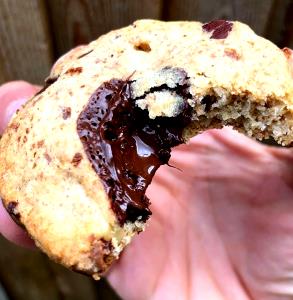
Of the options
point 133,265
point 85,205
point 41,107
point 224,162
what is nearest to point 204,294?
point 133,265

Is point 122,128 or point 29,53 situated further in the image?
point 29,53

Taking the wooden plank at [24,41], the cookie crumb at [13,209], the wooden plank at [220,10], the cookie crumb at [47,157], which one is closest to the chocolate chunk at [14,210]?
the cookie crumb at [13,209]

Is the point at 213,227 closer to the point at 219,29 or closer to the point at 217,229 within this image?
the point at 217,229

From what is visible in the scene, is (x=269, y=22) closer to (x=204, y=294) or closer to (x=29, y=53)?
(x=29, y=53)

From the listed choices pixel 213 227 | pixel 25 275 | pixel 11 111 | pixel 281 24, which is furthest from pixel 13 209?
pixel 25 275

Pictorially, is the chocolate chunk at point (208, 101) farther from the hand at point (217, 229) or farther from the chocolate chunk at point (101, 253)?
the hand at point (217, 229)

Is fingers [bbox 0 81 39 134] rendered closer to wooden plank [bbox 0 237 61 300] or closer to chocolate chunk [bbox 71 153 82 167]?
chocolate chunk [bbox 71 153 82 167]
